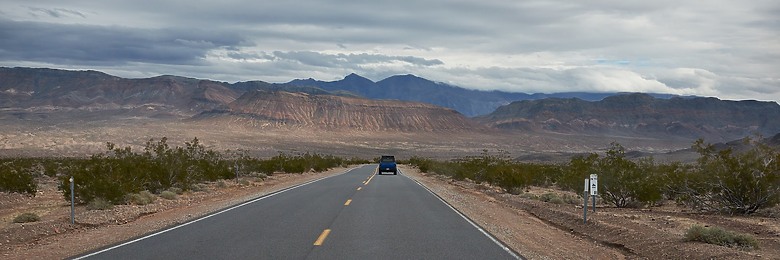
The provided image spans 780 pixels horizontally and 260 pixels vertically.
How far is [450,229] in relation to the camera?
51.3 ft

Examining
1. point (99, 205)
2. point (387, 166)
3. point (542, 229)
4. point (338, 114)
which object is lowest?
point (387, 166)

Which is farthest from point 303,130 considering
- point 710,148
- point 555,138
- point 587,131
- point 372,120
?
point 710,148

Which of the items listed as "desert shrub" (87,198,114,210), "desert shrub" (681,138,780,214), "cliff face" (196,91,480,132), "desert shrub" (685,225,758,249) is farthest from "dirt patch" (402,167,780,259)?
"cliff face" (196,91,480,132)

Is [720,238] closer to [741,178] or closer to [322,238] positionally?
[741,178]

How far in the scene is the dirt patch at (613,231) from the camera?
1323cm

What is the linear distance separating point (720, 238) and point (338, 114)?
15522cm

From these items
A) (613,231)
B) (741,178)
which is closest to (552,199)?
(741,178)

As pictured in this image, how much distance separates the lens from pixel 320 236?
13859mm

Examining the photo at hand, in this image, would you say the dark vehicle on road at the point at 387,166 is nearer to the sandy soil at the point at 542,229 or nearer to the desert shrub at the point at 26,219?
the sandy soil at the point at 542,229

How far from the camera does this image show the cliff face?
157625 mm

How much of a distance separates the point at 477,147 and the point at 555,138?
30.7m

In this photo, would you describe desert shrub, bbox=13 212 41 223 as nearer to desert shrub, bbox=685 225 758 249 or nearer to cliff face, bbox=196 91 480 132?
desert shrub, bbox=685 225 758 249

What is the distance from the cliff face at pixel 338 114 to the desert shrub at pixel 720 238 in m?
140

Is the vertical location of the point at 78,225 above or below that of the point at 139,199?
above
